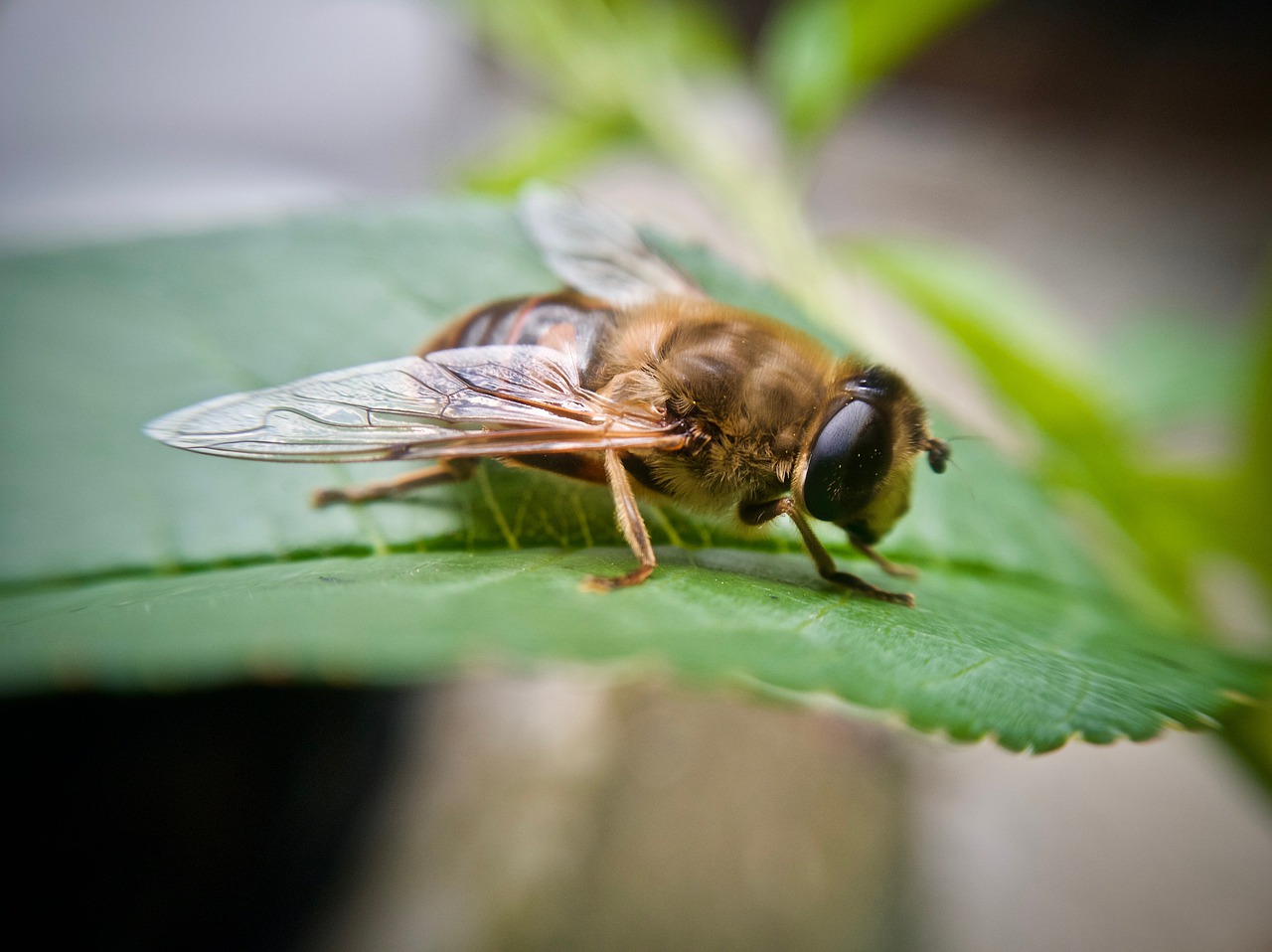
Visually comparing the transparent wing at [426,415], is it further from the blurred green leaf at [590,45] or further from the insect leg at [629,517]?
the blurred green leaf at [590,45]

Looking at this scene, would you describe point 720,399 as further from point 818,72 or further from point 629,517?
point 818,72

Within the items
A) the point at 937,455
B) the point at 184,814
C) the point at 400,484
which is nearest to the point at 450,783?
the point at 184,814

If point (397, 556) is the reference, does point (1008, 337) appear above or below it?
above

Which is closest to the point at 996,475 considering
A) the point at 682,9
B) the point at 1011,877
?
the point at 1011,877

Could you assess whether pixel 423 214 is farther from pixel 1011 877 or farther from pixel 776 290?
pixel 1011 877

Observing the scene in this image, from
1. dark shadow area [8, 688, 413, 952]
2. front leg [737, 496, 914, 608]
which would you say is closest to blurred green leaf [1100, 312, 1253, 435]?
front leg [737, 496, 914, 608]

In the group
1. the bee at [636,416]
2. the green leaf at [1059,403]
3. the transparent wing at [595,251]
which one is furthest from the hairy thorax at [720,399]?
the green leaf at [1059,403]
